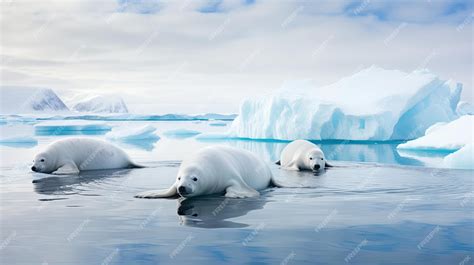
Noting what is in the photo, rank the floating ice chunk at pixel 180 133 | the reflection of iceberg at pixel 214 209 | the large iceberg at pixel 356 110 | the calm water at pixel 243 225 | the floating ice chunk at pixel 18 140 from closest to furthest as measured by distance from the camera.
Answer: the calm water at pixel 243 225 → the reflection of iceberg at pixel 214 209 → the floating ice chunk at pixel 18 140 → the large iceberg at pixel 356 110 → the floating ice chunk at pixel 180 133

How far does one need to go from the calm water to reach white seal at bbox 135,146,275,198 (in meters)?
0.20

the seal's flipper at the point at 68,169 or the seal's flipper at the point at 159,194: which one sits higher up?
the seal's flipper at the point at 159,194

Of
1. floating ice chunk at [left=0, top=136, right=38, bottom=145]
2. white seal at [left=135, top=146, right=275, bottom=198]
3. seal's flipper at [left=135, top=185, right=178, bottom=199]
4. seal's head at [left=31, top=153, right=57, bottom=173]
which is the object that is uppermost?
white seal at [left=135, top=146, right=275, bottom=198]

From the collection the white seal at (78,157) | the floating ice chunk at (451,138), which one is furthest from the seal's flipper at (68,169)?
the floating ice chunk at (451,138)

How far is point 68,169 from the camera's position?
33.5ft

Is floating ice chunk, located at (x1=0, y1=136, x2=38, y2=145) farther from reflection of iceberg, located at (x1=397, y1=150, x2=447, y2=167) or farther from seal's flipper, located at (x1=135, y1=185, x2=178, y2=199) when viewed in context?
seal's flipper, located at (x1=135, y1=185, x2=178, y2=199)

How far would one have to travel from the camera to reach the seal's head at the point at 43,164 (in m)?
10.2

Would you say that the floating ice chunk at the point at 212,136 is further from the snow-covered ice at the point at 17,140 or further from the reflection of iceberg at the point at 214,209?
the reflection of iceberg at the point at 214,209

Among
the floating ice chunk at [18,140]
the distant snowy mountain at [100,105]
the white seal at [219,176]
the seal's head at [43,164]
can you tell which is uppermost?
the white seal at [219,176]

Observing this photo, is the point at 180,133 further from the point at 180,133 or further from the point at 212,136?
the point at 212,136

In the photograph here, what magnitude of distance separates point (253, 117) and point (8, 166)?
1749cm

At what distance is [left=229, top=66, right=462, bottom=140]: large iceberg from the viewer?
83.9 feet

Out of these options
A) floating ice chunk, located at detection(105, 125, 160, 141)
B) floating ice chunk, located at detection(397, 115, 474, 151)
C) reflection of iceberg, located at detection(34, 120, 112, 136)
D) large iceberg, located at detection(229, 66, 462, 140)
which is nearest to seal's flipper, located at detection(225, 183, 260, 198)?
floating ice chunk, located at detection(397, 115, 474, 151)

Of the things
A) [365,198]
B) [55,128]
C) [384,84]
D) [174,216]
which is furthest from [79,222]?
[55,128]
